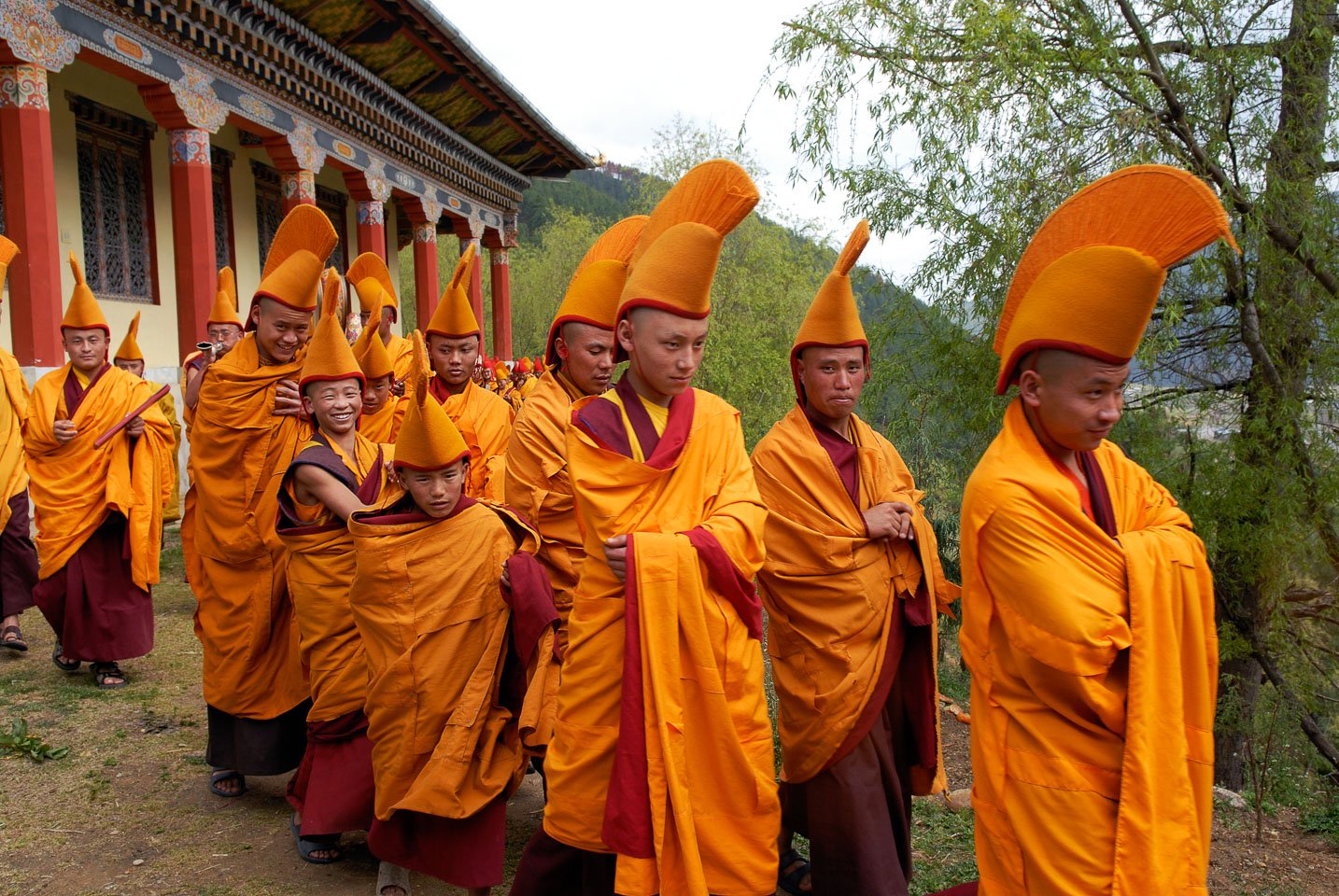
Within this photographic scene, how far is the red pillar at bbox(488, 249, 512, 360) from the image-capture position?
20.1 meters

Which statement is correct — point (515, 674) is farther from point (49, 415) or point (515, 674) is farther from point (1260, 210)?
point (1260, 210)

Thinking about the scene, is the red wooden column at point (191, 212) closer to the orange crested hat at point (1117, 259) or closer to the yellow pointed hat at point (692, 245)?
the yellow pointed hat at point (692, 245)

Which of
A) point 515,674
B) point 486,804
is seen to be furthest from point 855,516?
point 486,804

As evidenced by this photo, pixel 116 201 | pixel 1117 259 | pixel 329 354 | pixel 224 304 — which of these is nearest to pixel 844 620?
pixel 1117 259

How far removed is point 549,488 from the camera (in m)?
3.38

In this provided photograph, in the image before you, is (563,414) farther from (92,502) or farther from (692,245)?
(92,502)

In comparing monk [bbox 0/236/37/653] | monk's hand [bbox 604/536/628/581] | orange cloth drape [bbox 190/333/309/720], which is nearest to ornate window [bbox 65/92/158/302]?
monk [bbox 0/236/37/653]

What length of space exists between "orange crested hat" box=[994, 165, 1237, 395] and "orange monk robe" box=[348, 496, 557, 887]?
174cm

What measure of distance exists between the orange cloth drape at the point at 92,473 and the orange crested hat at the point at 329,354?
2640 millimetres

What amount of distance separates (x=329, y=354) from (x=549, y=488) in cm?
103

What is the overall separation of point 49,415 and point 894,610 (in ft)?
17.4

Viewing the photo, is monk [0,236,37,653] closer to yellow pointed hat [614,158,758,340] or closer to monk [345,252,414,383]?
monk [345,252,414,383]

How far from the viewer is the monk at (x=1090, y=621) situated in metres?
1.89

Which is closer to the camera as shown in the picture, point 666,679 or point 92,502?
point 666,679
